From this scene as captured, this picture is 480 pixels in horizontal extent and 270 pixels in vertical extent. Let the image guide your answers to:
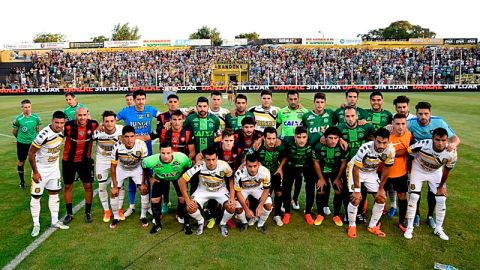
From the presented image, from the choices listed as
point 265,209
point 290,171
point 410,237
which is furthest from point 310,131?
point 410,237

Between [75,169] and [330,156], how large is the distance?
15.1ft

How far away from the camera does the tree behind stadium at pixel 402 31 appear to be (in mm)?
91688

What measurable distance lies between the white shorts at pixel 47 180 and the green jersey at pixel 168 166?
5.22 ft

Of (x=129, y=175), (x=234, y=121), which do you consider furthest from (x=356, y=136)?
(x=129, y=175)

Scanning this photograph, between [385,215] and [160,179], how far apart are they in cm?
426

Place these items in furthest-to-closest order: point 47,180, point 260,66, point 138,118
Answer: point 260,66
point 138,118
point 47,180

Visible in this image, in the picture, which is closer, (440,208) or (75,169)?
(440,208)

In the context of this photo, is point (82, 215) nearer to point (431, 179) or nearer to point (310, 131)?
point (310, 131)

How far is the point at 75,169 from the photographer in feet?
21.7

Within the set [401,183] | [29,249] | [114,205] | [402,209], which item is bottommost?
[29,249]

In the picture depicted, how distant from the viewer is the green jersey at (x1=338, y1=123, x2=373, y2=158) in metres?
6.52

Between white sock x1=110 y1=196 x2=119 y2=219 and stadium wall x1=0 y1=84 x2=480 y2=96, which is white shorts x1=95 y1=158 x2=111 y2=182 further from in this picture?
stadium wall x1=0 y1=84 x2=480 y2=96

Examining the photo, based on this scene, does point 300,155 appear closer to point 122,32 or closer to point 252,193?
point 252,193

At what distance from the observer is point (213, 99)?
24.6ft
